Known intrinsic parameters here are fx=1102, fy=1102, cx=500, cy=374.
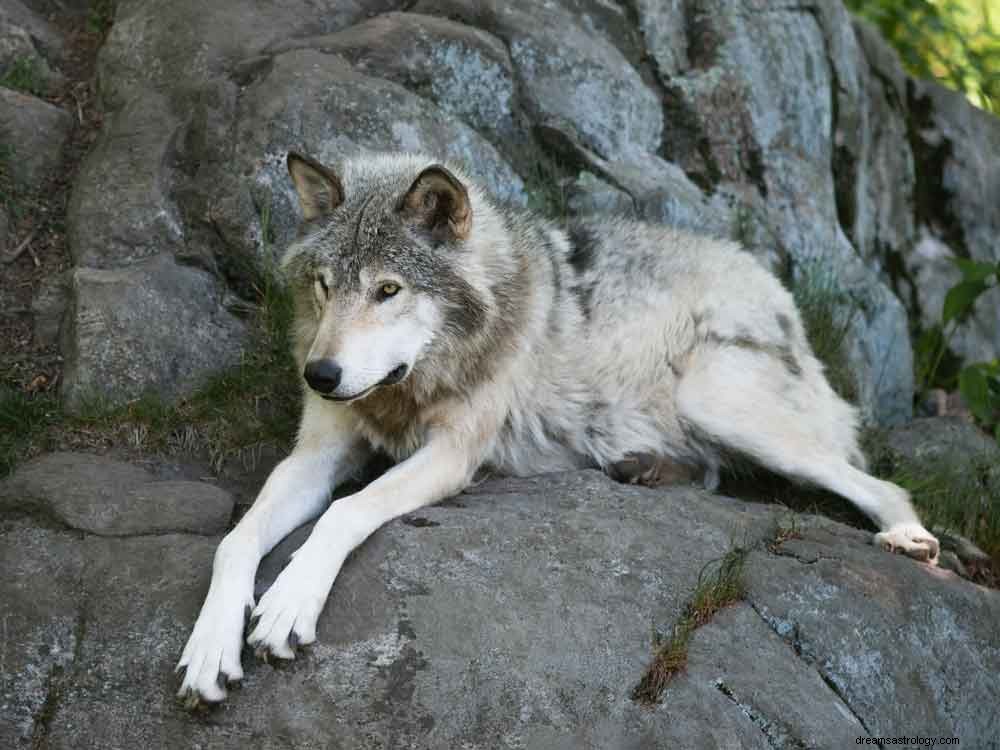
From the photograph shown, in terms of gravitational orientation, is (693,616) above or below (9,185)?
above

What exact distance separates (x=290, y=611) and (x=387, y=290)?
131 centimetres

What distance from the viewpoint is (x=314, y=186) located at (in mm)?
4629

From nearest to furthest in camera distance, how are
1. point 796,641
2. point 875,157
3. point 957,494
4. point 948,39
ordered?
point 796,641 < point 957,494 < point 875,157 < point 948,39

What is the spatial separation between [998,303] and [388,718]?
695 centimetres

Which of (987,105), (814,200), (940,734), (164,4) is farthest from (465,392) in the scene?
(987,105)

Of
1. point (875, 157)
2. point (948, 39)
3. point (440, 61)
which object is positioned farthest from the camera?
point (948, 39)

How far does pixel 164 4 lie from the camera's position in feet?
21.4

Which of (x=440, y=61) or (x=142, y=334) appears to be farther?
(x=440, y=61)

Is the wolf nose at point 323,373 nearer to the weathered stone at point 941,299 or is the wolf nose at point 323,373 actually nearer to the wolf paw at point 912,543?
the wolf paw at point 912,543

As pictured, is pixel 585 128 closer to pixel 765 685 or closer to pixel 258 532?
pixel 258 532

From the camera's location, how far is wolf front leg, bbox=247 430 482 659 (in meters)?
3.52

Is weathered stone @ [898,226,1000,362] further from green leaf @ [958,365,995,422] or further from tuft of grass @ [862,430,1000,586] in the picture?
tuft of grass @ [862,430,1000,586]

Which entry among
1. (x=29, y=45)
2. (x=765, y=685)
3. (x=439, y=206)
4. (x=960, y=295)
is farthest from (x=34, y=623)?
(x=960, y=295)

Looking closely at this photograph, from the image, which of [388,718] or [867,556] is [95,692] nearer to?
[388,718]
